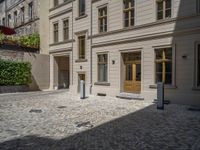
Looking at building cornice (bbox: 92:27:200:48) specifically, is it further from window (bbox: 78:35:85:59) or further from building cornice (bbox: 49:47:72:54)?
building cornice (bbox: 49:47:72:54)

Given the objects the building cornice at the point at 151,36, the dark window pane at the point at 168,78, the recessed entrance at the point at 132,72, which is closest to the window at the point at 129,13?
the building cornice at the point at 151,36

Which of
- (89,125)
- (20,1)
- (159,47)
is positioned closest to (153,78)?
(159,47)

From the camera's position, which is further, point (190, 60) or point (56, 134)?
point (190, 60)

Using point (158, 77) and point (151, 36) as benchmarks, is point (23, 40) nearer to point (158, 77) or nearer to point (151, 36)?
point (151, 36)

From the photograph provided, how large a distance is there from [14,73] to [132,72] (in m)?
10.7

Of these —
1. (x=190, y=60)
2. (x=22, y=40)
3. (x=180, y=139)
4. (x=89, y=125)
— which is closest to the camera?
(x=180, y=139)

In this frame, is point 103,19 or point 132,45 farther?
point 103,19

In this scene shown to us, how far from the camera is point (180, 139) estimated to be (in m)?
5.84

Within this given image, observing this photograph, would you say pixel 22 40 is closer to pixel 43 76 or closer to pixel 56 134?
pixel 43 76

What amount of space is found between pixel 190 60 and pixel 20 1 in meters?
21.4

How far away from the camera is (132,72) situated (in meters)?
14.3

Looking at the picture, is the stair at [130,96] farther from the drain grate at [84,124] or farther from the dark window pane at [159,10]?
the drain grate at [84,124]

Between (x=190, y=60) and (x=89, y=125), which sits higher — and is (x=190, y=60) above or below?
above

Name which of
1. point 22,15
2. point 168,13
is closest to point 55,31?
point 22,15
